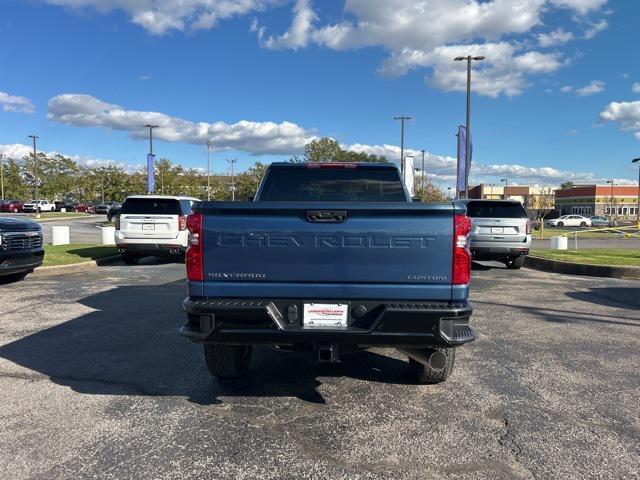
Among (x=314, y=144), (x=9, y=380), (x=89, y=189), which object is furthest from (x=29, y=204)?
(x=9, y=380)

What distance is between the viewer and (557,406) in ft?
13.4

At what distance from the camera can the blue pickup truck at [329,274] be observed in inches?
137

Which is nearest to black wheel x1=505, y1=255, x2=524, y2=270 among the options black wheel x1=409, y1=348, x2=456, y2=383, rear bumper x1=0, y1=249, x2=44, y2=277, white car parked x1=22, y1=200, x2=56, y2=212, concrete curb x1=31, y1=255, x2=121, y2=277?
black wheel x1=409, y1=348, x2=456, y2=383

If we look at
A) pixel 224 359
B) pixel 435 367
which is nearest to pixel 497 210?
pixel 435 367

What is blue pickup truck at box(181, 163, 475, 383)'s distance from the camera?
349cm

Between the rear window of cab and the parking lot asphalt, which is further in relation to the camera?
the rear window of cab

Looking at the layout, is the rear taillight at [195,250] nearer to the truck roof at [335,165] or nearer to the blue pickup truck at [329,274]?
the blue pickup truck at [329,274]

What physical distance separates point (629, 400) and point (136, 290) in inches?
312

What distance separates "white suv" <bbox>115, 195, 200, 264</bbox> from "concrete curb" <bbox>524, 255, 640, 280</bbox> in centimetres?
941

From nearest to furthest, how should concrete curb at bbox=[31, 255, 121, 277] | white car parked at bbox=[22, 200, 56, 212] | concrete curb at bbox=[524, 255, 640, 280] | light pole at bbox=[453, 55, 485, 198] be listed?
concrete curb at bbox=[31, 255, 121, 277] < concrete curb at bbox=[524, 255, 640, 280] < light pole at bbox=[453, 55, 485, 198] < white car parked at bbox=[22, 200, 56, 212]

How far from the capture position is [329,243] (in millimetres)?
3525

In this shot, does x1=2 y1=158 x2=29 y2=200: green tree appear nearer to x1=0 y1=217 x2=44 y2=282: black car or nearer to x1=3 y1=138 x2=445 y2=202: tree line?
x1=3 y1=138 x2=445 y2=202: tree line

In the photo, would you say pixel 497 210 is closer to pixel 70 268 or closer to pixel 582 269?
pixel 582 269

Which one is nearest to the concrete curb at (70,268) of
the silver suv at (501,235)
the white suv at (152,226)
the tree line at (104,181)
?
the white suv at (152,226)
